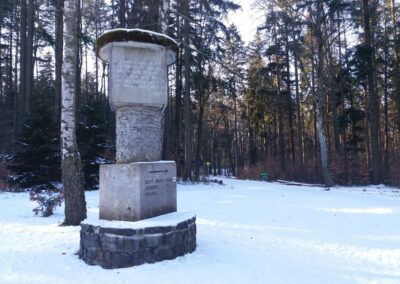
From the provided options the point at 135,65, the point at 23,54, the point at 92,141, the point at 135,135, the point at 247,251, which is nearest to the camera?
the point at 247,251

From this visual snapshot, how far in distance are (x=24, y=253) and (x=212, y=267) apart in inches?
118

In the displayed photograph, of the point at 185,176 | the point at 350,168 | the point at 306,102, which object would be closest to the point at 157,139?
the point at 185,176

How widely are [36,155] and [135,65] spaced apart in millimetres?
10844

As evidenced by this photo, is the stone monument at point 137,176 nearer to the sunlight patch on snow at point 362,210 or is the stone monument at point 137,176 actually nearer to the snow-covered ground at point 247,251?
the snow-covered ground at point 247,251

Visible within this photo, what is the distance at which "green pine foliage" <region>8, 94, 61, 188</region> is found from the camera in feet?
49.6

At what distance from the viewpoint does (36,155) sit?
1545cm

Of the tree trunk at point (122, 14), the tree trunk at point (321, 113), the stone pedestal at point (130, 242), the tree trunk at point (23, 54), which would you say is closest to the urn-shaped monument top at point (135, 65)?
the stone pedestal at point (130, 242)

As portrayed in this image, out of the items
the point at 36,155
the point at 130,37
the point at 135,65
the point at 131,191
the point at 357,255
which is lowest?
the point at 357,255

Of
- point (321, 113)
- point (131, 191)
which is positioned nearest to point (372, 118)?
point (321, 113)

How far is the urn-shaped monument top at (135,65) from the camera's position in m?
6.15

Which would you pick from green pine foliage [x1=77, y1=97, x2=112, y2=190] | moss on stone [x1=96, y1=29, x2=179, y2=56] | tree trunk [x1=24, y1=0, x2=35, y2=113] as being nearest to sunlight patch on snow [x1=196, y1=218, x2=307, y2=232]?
moss on stone [x1=96, y1=29, x2=179, y2=56]

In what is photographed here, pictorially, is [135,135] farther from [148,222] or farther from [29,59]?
[29,59]

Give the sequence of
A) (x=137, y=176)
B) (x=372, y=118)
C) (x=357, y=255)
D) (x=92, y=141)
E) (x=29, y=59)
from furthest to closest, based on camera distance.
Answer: (x=372, y=118) < (x=29, y=59) < (x=92, y=141) < (x=357, y=255) < (x=137, y=176)

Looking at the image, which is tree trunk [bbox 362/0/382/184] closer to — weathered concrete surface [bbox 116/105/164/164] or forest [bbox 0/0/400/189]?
forest [bbox 0/0/400/189]
